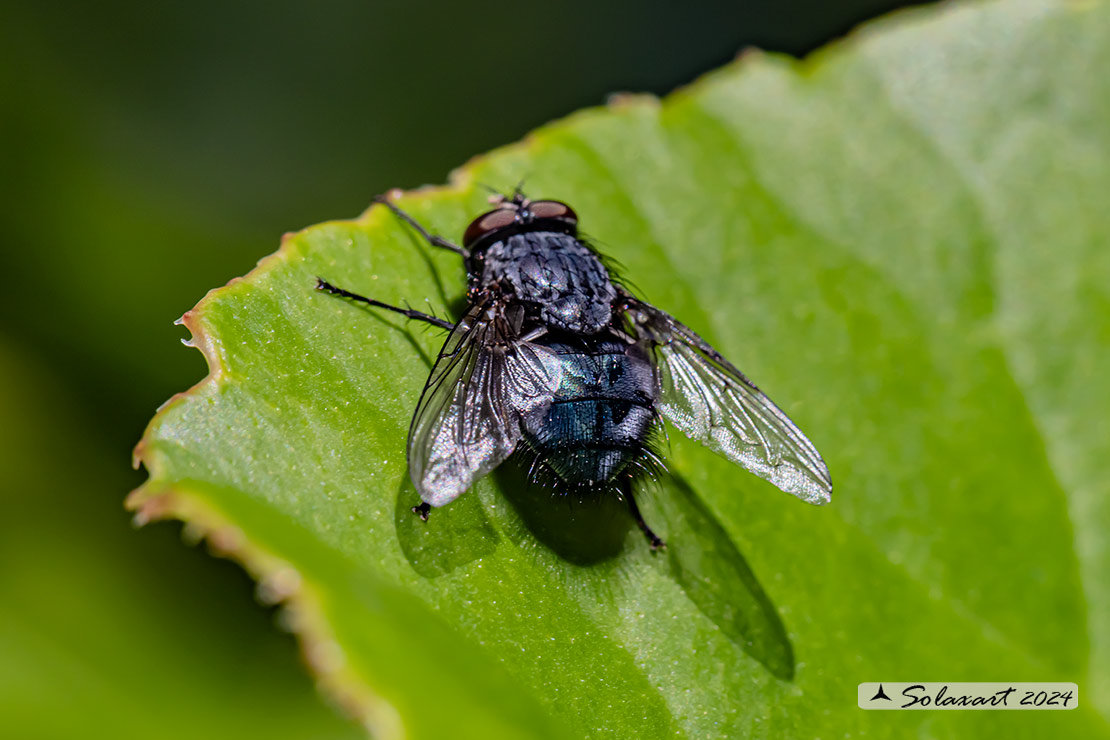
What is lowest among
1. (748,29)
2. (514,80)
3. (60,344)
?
(60,344)

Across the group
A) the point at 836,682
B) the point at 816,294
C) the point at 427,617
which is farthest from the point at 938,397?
the point at 427,617

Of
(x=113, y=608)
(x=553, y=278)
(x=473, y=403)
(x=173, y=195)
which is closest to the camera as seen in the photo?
(x=473, y=403)

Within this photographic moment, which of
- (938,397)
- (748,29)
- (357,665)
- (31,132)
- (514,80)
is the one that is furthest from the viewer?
(748,29)

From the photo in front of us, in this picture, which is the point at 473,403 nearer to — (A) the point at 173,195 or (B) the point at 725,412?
(B) the point at 725,412

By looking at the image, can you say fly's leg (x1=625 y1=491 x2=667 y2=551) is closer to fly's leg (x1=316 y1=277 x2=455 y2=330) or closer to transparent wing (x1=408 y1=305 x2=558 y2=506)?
transparent wing (x1=408 y1=305 x2=558 y2=506)

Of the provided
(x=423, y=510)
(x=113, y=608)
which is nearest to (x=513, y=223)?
(x=423, y=510)

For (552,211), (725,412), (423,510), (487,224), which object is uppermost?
(552,211)

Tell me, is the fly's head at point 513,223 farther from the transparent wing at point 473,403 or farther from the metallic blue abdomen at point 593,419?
the metallic blue abdomen at point 593,419

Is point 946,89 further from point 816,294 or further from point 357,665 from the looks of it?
point 357,665
